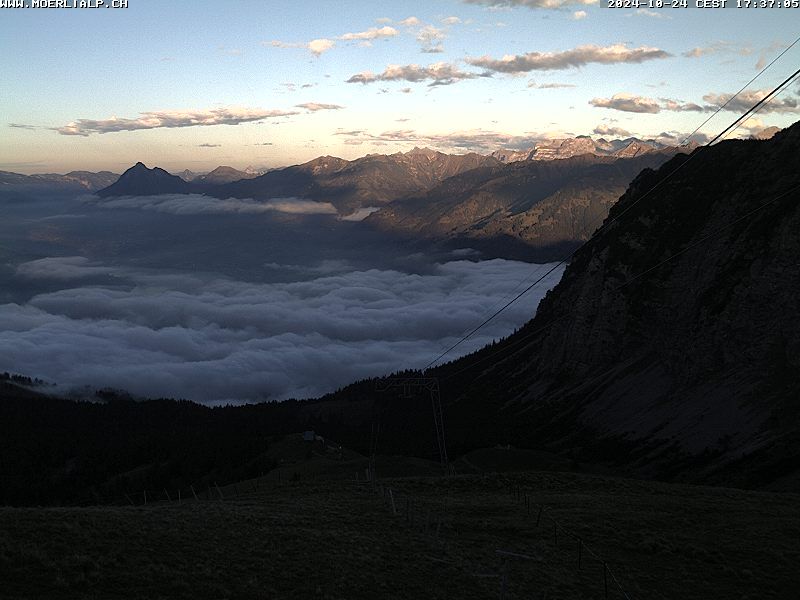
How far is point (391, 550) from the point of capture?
3775 centimetres

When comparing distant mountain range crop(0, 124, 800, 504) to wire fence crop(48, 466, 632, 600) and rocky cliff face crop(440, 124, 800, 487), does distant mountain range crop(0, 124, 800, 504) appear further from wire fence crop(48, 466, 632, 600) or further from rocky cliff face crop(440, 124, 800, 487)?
wire fence crop(48, 466, 632, 600)

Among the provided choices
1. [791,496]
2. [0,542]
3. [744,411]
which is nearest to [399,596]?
[0,542]

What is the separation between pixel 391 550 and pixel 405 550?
741mm

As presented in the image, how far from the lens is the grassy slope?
3041 cm

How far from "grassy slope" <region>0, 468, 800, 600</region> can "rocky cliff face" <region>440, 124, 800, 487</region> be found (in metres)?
55.2

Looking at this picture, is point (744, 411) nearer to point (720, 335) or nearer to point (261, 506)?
point (720, 335)

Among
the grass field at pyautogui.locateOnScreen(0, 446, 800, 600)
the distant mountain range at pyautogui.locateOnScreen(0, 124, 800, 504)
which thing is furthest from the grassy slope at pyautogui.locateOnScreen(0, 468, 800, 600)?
the distant mountain range at pyautogui.locateOnScreen(0, 124, 800, 504)

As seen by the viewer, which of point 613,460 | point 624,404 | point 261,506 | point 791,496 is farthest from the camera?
point 624,404

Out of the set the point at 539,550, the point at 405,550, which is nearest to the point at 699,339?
the point at 539,550

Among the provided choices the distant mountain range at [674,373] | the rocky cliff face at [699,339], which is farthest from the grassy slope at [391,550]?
the rocky cliff face at [699,339]

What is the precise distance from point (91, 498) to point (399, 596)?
151257mm

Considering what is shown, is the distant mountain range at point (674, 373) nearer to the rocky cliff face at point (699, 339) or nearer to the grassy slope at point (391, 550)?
the rocky cliff face at point (699, 339)

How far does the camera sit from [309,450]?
476ft

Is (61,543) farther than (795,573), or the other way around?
(795,573)
